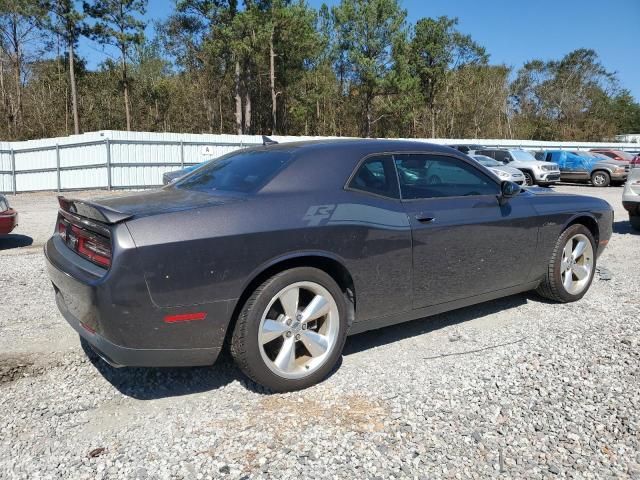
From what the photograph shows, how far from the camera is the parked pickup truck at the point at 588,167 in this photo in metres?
21.8

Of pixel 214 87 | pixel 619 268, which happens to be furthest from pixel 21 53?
pixel 619 268

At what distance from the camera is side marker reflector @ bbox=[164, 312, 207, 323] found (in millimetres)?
2592

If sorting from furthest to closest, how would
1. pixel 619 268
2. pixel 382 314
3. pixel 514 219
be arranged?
pixel 619 268 → pixel 514 219 → pixel 382 314

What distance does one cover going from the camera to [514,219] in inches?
160

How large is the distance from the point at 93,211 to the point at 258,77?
3842 centimetres

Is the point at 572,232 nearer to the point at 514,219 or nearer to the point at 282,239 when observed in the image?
the point at 514,219

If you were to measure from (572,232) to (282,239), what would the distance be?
10.0ft

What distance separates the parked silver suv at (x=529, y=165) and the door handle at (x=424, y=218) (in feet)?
60.5

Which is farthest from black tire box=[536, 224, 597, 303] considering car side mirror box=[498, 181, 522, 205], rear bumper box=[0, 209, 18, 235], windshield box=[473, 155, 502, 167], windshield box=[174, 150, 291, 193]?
windshield box=[473, 155, 502, 167]

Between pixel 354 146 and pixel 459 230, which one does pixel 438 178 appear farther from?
pixel 354 146

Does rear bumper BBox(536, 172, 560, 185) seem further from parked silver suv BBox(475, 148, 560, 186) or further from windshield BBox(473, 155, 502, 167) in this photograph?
windshield BBox(473, 155, 502, 167)

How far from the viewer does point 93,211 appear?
2754 mm

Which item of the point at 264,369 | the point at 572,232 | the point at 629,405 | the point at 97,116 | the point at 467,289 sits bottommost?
the point at 629,405

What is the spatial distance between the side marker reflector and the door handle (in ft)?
5.15
